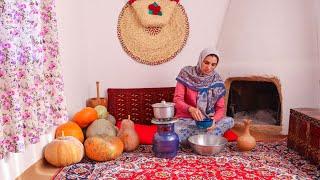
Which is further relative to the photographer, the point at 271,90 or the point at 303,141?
the point at 271,90

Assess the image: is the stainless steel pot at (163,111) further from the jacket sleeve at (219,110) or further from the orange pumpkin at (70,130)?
the orange pumpkin at (70,130)

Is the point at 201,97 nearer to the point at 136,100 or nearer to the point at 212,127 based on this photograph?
the point at 212,127

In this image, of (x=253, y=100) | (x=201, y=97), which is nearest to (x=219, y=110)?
(x=201, y=97)

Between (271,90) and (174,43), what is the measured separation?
111 centimetres

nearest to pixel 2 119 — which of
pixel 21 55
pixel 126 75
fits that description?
pixel 21 55

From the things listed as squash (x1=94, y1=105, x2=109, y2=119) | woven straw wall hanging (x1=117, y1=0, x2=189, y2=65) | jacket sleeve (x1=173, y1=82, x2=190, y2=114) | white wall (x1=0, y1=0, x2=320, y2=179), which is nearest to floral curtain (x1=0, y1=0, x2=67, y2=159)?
squash (x1=94, y1=105, x2=109, y2=119)

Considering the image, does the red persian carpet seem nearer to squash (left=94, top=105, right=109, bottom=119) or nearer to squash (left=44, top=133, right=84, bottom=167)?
squash (left=44, top=133, right=84, bottom=167)

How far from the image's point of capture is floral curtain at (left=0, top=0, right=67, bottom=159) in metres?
1.37

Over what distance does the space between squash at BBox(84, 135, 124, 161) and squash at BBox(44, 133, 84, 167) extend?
7 cm

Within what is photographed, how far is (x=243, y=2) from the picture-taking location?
9.02 ft

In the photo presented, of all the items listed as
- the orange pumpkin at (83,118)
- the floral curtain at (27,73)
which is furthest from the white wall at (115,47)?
the floral curtain at (27,73)

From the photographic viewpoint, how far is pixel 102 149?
1947mm

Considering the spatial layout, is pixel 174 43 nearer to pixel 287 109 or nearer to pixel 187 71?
pixel 187 71

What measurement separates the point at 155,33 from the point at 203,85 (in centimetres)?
76
